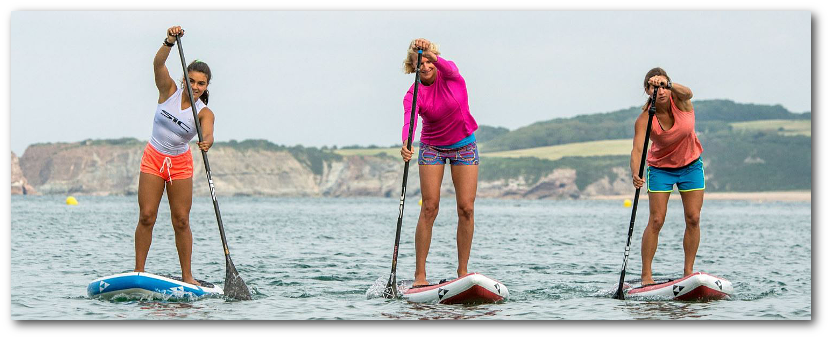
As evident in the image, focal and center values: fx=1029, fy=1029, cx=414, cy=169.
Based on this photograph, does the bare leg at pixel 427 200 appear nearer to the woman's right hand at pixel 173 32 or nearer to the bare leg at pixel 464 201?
the bare leg at pixel 464 201

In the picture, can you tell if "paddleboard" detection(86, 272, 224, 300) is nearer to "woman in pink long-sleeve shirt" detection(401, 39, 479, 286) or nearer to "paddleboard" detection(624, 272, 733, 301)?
"woman in pink long-sleeve shirt" detection(401, 39, 479, 286)

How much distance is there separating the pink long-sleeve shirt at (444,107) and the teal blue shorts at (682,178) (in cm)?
198

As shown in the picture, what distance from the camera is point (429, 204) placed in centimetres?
982

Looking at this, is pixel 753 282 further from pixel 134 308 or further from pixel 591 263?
pixel 134 308

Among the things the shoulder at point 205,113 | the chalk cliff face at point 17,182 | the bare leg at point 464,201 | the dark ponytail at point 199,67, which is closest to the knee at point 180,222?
the shoulder at point 205,113

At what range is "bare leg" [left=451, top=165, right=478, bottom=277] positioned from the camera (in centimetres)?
971

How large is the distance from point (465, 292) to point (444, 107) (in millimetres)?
1730

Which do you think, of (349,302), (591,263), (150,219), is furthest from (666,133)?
(591,263)

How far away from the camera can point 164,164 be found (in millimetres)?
9422

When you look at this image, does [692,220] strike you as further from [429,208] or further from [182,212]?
[182,212]

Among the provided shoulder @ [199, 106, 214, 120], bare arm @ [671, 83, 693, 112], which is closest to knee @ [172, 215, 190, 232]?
shoulder @ [199, 106, 214, 120]

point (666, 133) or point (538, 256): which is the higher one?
point (666, 133)

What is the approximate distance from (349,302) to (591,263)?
7.65 metres

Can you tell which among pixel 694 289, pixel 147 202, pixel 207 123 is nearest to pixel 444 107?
pixel 207 123
